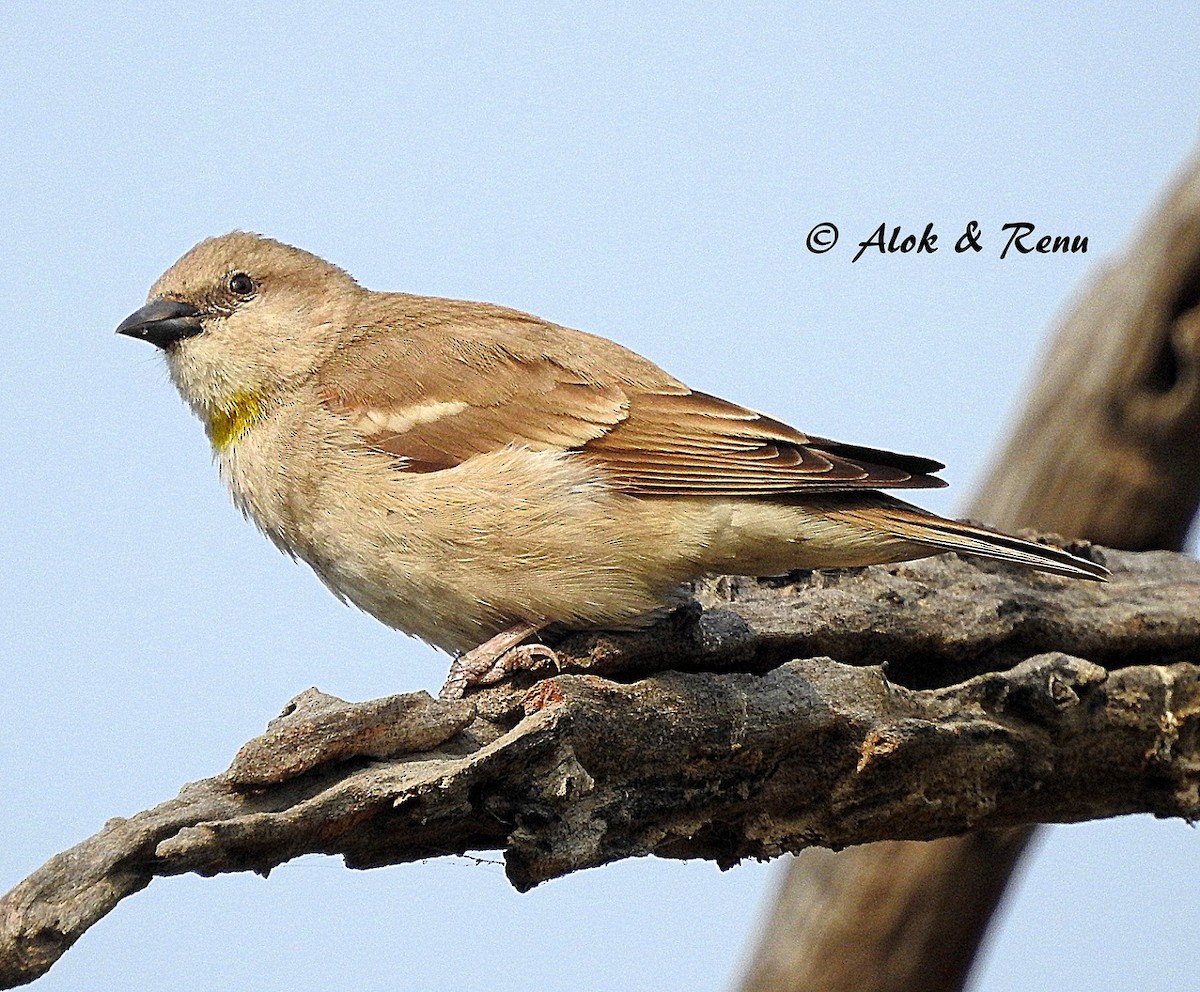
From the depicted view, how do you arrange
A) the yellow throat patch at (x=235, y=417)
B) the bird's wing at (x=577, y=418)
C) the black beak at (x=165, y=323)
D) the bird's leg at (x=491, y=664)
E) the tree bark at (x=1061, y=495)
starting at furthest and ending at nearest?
the tree bark at (x=1061, y=495) → the black beak at (x=165, y=323) → the yellow throat patch at (x=235, y=417) → the bird's wing at (x=577, y=418) → the bird's leg at (x=491, y=664)

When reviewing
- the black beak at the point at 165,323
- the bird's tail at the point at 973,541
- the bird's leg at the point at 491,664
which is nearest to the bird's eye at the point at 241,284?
the black beak at the point at 165,323

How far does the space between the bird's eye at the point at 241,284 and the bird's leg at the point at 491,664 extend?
1.51 metres

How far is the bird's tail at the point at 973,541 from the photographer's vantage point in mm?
3836

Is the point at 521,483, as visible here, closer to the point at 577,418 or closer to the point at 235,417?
the point at 577,418

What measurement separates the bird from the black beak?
0.05 feet

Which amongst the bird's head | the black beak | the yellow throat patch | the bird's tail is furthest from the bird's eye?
the bird's tail

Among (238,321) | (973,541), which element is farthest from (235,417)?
(973,541)

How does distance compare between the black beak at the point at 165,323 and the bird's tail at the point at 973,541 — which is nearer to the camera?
the bird's tail at the point at 973,541

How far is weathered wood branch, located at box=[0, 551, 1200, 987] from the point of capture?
305 cm

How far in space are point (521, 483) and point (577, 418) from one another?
28 cm

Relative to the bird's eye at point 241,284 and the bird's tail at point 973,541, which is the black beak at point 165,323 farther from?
the bird's tail at point 973,541

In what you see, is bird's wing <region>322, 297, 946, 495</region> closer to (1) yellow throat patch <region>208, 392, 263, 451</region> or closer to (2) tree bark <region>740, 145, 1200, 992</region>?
(1) yellow throat patch <region>208, 392, 263, 451</region>

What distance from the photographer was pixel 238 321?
453 centimetres

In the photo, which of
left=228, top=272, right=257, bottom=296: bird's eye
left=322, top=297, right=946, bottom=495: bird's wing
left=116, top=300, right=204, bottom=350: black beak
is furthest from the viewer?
left=228, top=272, right=257, bottom=296: bird's eye
